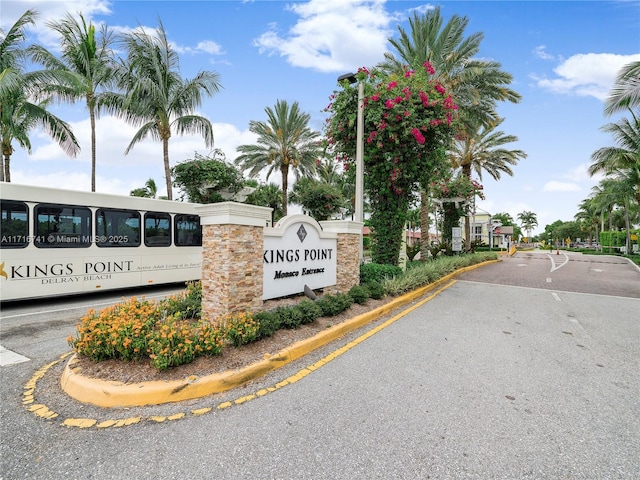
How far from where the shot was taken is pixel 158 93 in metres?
16.7

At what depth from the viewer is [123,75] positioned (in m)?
16.7

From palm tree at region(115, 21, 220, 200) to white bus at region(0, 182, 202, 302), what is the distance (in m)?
7.81

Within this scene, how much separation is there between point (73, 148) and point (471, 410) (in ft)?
64.5

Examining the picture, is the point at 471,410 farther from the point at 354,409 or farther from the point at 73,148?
the point at 73,148

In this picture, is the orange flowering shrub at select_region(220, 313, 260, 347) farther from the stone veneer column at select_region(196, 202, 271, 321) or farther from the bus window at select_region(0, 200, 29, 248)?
the bus window at select_region(0, 200, 29, 248)

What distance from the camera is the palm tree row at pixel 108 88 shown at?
1418 cm

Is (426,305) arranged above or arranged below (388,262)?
below

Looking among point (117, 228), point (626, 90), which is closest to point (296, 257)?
point (117, 228)

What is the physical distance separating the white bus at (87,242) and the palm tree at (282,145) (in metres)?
13.9

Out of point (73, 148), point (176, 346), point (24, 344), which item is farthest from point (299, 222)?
point (73, 148)

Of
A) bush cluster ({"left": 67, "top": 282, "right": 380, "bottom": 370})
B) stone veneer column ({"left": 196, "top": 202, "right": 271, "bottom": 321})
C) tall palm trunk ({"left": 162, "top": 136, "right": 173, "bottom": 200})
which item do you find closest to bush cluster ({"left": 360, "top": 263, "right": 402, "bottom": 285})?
bush cluster ({"left": 67, "top": 282, "right": 380, "bottom": 370})

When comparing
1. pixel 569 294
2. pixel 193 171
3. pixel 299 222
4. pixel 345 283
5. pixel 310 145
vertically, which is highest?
pixel 310 145

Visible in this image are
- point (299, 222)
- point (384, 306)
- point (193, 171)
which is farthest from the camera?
point (193, 171)

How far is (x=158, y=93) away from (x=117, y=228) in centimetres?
1001
